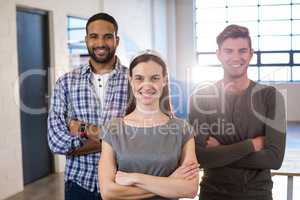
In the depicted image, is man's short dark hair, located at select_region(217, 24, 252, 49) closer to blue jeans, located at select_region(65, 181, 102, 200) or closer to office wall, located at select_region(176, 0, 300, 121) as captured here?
blue jeans, located at select_region(65, 181, 102, 200)

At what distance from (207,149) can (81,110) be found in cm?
67

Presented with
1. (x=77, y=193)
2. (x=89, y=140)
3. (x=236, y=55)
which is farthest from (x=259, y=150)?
(x=77, y=193)

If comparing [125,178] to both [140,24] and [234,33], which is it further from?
[140,24]

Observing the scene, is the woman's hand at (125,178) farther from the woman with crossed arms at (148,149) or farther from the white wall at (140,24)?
the white wall at (140,24)

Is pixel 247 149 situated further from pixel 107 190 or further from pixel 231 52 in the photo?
pixel 107 190

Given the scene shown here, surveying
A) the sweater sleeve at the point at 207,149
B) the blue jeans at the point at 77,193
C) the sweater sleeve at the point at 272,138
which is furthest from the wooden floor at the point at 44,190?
the sweater sleeve at the point at 272,138

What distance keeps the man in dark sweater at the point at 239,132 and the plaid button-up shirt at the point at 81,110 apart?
0.47 metres

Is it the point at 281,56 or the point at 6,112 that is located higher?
the point at 281,56

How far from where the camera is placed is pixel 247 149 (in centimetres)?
175

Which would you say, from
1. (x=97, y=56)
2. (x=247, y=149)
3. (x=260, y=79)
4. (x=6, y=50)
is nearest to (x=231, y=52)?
(x=247, y=149)

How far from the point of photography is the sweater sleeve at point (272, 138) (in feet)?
5.87

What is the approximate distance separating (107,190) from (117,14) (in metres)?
5.91

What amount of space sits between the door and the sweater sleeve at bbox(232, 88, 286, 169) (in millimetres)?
3657

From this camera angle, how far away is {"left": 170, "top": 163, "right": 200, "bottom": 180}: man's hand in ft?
4.83
